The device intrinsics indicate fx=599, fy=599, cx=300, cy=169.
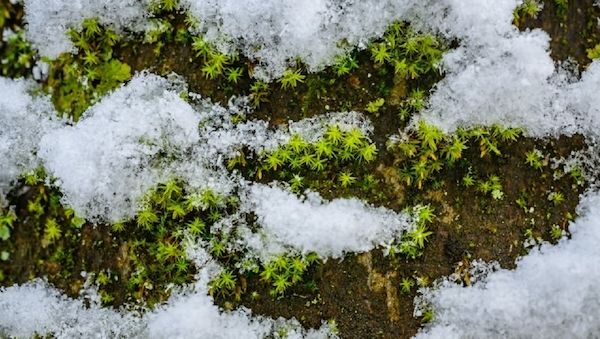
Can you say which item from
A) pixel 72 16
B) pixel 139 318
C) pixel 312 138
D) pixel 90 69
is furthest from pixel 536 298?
pixel 72 16

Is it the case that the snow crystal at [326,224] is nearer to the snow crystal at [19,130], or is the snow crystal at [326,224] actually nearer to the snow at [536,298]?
the snow at [536,298]

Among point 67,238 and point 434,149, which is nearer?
point 434,149

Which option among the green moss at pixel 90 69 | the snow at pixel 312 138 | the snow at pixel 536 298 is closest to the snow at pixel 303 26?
the snow at pixel 312 138

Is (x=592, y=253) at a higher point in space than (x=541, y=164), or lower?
lower

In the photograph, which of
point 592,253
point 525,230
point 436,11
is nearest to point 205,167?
point 436,11

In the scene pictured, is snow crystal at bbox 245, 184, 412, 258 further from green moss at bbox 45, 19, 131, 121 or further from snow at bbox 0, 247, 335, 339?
green moss at bbox 45, 19, 131, 121

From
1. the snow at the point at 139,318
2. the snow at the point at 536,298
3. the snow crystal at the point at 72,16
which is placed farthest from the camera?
the snow crystal at the point at 72,16

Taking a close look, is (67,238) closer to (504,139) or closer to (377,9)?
(377,9)
